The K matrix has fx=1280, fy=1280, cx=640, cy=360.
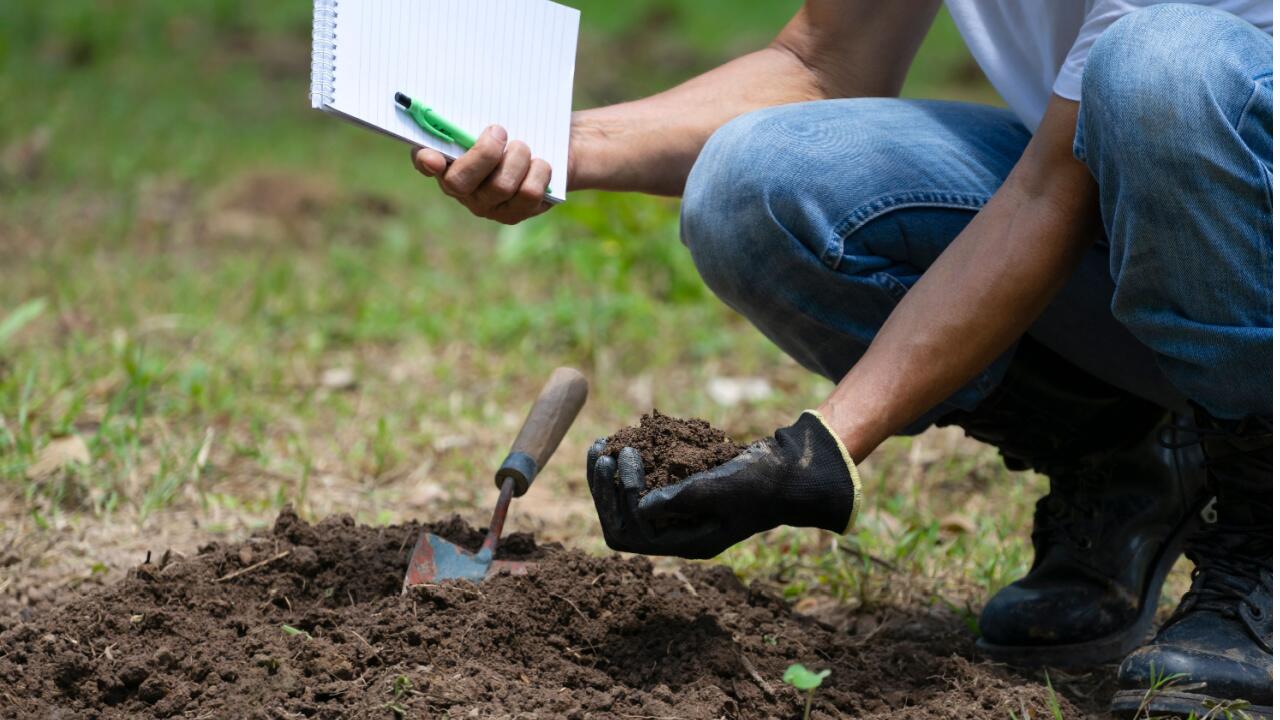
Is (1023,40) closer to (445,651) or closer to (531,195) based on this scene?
(531,195)

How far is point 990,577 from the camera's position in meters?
2.24

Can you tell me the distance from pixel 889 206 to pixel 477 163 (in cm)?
62

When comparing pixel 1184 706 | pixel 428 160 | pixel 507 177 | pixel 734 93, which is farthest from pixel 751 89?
pixel 1184 706

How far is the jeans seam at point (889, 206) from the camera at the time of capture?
6.28ft

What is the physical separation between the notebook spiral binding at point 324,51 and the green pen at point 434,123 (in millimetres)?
112

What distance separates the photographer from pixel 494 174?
1864 millimetres

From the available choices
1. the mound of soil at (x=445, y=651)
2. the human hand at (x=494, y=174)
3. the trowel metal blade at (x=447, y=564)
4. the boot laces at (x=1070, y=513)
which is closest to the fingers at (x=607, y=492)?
the mound of soil at (x=445, y=651)

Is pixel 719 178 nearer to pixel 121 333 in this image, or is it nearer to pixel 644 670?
pixel 644 670

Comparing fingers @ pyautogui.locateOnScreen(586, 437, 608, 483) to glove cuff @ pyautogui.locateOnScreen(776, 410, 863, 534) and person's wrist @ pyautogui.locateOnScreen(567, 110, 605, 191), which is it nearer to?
glove cuff @ pyautogui.locateOnScreen(776, 410, 863, 534)

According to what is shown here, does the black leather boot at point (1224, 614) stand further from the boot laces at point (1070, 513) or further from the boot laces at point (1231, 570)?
the boot laces at point (1070, 513)

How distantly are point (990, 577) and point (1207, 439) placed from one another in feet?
1.93

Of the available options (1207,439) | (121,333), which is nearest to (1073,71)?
(1207,439)

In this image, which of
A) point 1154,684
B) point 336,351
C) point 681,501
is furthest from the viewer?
point 336,351

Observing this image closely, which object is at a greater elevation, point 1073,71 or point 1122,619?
point 1073,71
